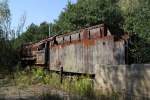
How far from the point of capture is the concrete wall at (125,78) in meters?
9.20

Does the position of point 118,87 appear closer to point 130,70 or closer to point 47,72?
point 130,70

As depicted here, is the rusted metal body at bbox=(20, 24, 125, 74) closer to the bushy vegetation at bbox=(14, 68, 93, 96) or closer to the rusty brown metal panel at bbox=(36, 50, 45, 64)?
the rusty brown metal panel at bbox=(36, 50, 45, 64)

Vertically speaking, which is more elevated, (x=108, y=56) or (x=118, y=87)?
(x=108, y=56)

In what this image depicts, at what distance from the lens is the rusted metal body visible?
40.8 ft

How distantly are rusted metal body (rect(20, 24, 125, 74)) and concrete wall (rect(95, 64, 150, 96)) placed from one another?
719mm

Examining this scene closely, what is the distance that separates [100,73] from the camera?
12.0 meters

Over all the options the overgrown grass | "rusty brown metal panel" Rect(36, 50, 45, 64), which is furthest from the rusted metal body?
the overgrown grass

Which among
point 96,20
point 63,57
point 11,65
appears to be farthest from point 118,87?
point 96,20

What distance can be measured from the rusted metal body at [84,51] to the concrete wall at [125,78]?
72 cm

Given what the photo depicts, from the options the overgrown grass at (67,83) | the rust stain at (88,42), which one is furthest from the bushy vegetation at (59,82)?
the rust stain at (88,42)

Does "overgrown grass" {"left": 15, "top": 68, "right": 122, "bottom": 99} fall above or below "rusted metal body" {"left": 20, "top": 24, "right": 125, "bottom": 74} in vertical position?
below

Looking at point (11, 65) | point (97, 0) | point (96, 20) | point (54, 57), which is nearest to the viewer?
point (54, 57)

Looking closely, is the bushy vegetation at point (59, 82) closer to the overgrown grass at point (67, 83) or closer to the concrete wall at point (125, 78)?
the overgrown grass at point (67, 83)

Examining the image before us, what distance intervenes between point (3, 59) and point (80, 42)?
12631mm
